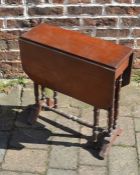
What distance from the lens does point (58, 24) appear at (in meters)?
4.02

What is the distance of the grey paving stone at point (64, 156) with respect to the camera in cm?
345

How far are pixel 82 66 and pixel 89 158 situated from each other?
718 mm

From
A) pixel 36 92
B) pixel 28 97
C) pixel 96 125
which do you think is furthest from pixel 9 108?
pixel 96 125

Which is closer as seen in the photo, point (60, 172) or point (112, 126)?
point (60, 172)

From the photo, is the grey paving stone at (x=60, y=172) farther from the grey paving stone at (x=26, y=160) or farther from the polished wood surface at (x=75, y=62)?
the polished wood surface at (x=75, y=62)

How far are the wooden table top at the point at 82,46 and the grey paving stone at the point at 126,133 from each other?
2.41 ft

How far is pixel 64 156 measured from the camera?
3525mm

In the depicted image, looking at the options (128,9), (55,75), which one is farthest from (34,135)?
(128,9)

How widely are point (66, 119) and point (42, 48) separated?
2.48ft

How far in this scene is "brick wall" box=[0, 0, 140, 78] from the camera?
12.9ft

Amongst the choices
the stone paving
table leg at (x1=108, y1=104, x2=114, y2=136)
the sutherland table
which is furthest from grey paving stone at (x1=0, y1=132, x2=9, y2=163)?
table leg at (x1=108, y1=104, x2=114, y2=136)

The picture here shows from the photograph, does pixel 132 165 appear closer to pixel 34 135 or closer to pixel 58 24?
pixel 34 135

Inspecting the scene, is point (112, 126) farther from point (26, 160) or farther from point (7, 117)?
point (7, 117)

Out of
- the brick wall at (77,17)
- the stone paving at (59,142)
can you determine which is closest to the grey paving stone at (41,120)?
the stone paving at (59,142)
